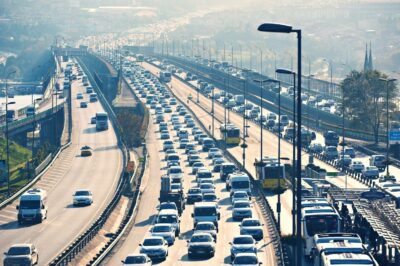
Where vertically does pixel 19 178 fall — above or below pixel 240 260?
below

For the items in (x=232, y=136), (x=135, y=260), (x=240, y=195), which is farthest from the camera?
(x=232, y=136)

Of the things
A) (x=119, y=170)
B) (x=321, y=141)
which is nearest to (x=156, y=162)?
(x=119, y=170)

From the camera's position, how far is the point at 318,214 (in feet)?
173

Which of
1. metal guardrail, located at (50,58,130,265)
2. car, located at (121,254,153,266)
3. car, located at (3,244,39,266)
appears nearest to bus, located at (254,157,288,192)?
metal guardrail, located at (50,58,130,265)

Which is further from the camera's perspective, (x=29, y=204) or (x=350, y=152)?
(x=350, y=152)

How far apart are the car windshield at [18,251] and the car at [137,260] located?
5.73 m

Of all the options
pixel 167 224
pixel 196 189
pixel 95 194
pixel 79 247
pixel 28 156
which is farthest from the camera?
pixel 28 156

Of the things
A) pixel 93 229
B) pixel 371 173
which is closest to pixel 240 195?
pixel 93 229

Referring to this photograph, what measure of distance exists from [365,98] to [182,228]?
7460 cm

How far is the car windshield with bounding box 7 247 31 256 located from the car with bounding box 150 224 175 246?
7118 millimetres

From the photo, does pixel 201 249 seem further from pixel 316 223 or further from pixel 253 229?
pixel 253 229

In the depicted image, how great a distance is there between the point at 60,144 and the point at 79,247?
6593 cm

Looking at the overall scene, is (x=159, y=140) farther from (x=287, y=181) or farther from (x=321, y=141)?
(x=287, y=181)

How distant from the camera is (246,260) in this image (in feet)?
162
